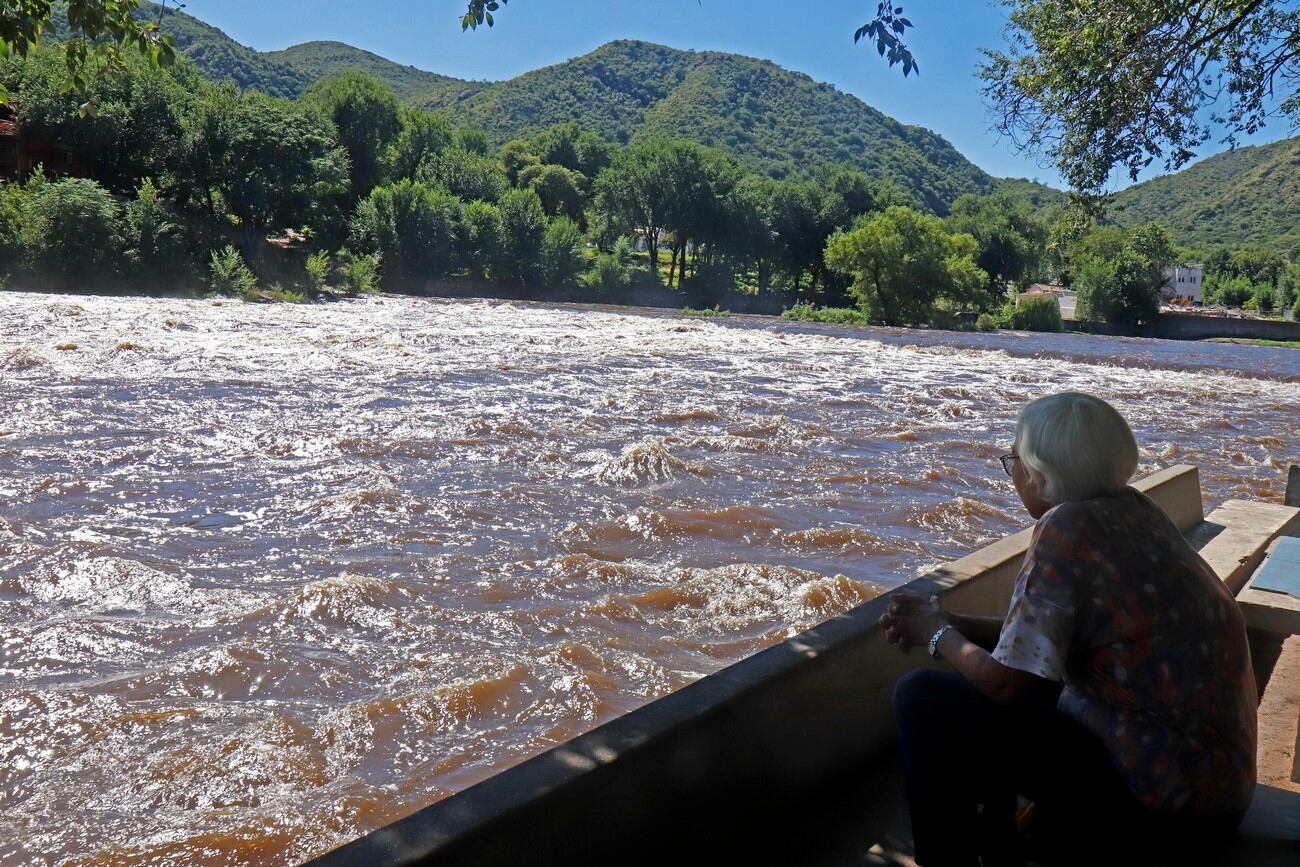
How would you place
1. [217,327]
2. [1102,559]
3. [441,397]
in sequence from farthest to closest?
[217,327]
[441,397]
[1102,559]

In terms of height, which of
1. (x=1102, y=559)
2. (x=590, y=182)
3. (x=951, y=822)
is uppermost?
(x=590, y=182)

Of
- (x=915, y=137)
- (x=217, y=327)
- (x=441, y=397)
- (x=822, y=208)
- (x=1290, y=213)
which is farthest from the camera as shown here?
(x=915, y=137)

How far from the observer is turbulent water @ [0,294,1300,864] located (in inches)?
205

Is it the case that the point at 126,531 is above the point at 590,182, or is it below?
below

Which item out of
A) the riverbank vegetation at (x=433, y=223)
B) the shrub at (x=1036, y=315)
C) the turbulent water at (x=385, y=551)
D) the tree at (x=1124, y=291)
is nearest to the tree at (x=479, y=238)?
the riverbank vegetation at (x=433, y=223)

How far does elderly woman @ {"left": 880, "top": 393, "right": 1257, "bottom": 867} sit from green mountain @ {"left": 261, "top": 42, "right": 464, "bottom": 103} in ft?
593

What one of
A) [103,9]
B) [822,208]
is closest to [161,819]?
[103,9]

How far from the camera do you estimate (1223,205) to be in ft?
534

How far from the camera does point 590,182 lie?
348ft

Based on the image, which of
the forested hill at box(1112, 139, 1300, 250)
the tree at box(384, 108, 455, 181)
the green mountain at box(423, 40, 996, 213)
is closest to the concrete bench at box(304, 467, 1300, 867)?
the tree at box(384, 108, 455, 181)

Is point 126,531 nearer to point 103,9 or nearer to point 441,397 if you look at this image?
point 103,9

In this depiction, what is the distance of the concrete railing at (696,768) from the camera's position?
2.28 meters

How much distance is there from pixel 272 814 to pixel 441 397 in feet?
44.7

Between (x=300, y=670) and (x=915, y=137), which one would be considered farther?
(x=915, y=137)
